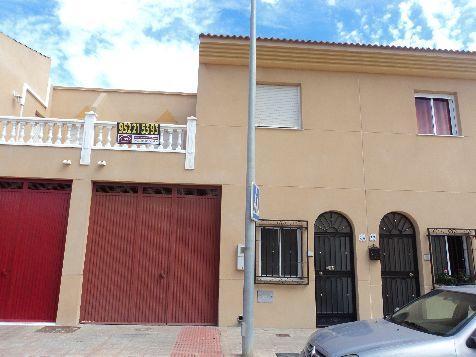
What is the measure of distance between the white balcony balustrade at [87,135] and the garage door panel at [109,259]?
122cm

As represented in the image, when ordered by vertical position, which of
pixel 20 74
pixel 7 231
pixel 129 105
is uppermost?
pixel 20 74

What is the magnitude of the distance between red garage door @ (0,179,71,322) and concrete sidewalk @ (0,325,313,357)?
56 cm

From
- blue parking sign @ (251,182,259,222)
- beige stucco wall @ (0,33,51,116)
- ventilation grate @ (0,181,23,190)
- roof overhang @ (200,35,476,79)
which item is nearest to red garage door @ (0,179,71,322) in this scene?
ventilation grate @ (0,181,23,190)

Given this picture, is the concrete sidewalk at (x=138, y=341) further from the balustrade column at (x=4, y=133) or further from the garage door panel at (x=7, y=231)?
the balustrade column at (x=4, y=133)

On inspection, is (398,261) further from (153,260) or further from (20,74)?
(20,74)

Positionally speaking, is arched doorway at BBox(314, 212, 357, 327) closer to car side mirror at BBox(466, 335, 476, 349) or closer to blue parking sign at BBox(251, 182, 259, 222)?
blue parking sign at BBox(251, 182, 259, 222)

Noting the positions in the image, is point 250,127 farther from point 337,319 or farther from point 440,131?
point 440,131

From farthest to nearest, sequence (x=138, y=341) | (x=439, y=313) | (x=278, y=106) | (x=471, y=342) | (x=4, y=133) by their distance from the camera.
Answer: (x=278, y=106) < (x=4, y=133) < (x=138, y=341) < (x=439, y=313) < (x=471, y=342)

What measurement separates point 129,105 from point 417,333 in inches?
392

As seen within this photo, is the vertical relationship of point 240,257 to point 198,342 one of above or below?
above

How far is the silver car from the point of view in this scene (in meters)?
4.03

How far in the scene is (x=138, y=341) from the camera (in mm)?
7582

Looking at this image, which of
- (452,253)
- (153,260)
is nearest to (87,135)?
(153,260)

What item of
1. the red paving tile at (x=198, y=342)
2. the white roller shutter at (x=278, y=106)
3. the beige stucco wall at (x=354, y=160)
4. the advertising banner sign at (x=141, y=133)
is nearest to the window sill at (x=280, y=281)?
the beige stucco wall at (x=354, y=160)
